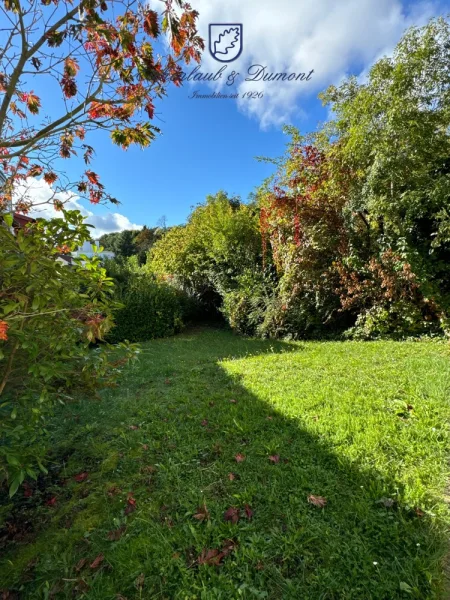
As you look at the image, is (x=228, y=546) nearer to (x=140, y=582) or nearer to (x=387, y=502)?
(x=140, y=582)

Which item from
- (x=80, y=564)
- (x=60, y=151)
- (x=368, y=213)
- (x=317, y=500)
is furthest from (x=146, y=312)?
(x=317, y=500)

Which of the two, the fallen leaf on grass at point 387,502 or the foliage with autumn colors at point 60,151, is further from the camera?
the fallen leaf on grass at point 387,502

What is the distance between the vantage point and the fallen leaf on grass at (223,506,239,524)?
69.9 inches

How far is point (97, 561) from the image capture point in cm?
160

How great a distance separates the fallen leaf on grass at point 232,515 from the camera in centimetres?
178

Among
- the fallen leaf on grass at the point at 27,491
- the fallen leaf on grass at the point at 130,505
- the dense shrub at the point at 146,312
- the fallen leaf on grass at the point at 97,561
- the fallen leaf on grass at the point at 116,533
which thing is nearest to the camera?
the fallen leaf on grass at the point at 97,561

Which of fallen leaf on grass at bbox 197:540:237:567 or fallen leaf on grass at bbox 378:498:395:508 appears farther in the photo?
fallen leaf on grass at bbox 378:498:395:508

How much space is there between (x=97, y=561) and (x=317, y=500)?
134 cm

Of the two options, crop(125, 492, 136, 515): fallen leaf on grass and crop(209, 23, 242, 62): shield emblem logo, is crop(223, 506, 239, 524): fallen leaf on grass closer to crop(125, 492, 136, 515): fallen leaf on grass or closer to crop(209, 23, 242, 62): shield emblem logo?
crop(125, 492, 136, 515): fallen leaf on grass

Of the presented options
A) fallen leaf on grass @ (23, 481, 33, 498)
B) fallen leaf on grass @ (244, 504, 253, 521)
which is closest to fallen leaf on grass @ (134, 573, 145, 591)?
fallen leaf on grass @ (244, 504, 253, 521)

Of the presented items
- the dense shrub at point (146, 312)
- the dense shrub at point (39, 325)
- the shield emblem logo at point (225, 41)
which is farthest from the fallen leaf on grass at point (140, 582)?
the dense shrub at point (146, 312)

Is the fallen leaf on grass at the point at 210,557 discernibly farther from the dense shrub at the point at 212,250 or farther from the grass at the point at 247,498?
the dense shrub at the point at 212,250

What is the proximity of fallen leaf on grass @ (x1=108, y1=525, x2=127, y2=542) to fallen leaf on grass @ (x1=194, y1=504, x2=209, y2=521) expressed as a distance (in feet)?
1.49

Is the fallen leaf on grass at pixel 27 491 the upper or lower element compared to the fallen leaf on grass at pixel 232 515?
lower
